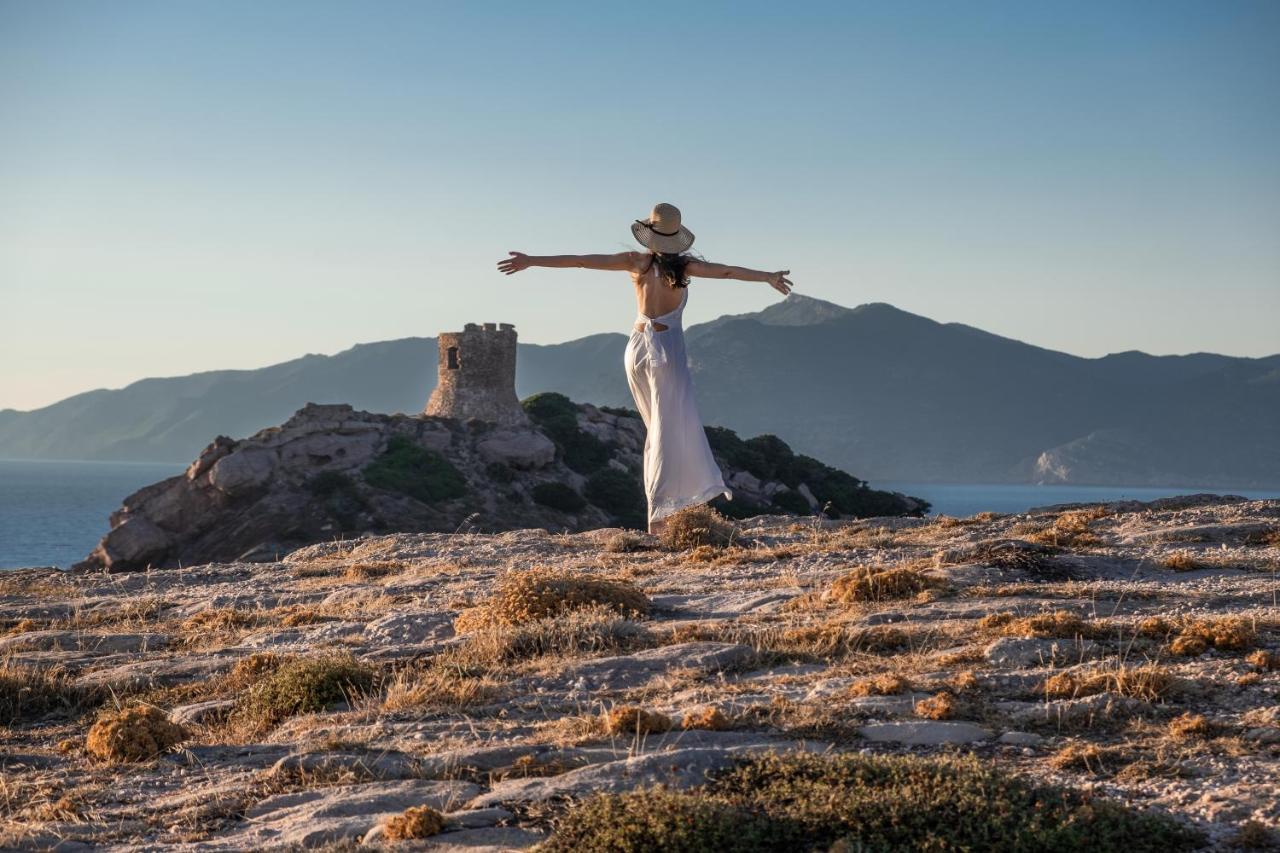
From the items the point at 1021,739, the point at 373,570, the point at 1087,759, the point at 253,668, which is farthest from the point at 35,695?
the point at 1087,759

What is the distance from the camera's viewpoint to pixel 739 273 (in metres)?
13.6

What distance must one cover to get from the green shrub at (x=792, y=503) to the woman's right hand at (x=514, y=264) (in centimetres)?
4217

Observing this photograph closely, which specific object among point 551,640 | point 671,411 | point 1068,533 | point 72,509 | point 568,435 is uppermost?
point 568,435

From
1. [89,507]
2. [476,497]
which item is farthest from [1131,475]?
[476,497]

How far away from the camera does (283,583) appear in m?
15.2

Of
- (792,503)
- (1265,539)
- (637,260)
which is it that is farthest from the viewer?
(792,503)

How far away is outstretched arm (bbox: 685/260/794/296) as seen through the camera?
13359 mm

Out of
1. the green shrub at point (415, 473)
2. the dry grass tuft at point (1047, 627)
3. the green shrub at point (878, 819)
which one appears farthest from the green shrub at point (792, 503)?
the green shrub at point (878, 819)

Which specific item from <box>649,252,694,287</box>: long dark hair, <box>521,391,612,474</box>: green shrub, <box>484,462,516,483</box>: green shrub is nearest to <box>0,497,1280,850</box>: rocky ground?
<box>649,252,694,287</box>: long dark hair

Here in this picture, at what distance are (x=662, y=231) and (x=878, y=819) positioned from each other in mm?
9148

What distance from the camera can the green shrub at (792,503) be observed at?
5428 cm

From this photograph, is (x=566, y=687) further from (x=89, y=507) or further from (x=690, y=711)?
(x=89, y=507)

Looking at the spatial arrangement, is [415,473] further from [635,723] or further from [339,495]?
[635,723]

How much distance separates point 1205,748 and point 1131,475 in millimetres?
186037
